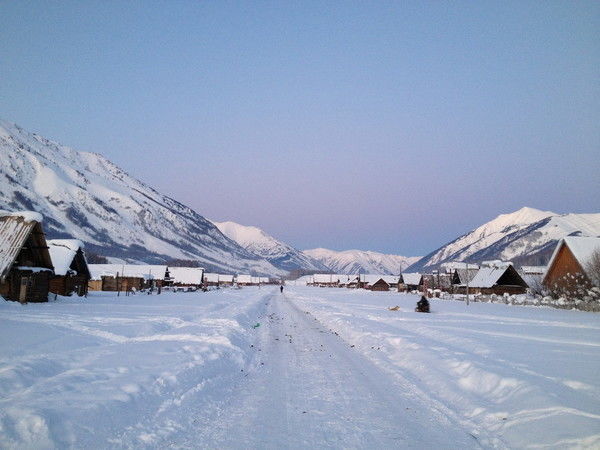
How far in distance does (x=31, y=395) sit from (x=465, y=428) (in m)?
7.33

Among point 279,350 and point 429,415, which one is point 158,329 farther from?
point 429,415

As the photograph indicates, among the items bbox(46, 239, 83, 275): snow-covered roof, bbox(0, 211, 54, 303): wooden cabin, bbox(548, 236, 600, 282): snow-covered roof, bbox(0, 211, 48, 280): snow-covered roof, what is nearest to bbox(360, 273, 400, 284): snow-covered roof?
bbox(548, 236, 600, 282): snow-covered roof

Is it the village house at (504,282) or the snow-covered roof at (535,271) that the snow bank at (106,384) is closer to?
the village house at (504,282)

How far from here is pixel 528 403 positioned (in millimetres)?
7977

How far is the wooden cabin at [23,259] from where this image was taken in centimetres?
3222

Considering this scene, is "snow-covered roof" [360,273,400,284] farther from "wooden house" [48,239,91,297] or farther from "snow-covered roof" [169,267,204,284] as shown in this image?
"wooden house" [48,239,91,297]

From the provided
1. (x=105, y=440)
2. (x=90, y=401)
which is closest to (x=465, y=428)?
(x=105, y=440)

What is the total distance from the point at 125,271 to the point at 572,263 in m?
80.0

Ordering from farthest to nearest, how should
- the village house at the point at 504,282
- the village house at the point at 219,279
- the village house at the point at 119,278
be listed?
the village house at the point at 219,279
the village house at the point at 119,278
the village house at the point at 504,282

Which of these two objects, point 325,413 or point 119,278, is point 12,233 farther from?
point 119,278

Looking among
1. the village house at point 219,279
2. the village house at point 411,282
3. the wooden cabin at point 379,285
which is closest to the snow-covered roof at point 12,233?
the village house at point 411,282

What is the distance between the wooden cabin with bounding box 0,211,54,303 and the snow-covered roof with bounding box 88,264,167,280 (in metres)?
41.2

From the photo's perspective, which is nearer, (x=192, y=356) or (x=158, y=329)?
(x=192, y=356)

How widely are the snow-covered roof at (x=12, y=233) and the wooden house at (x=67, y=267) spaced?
36.9 ft
